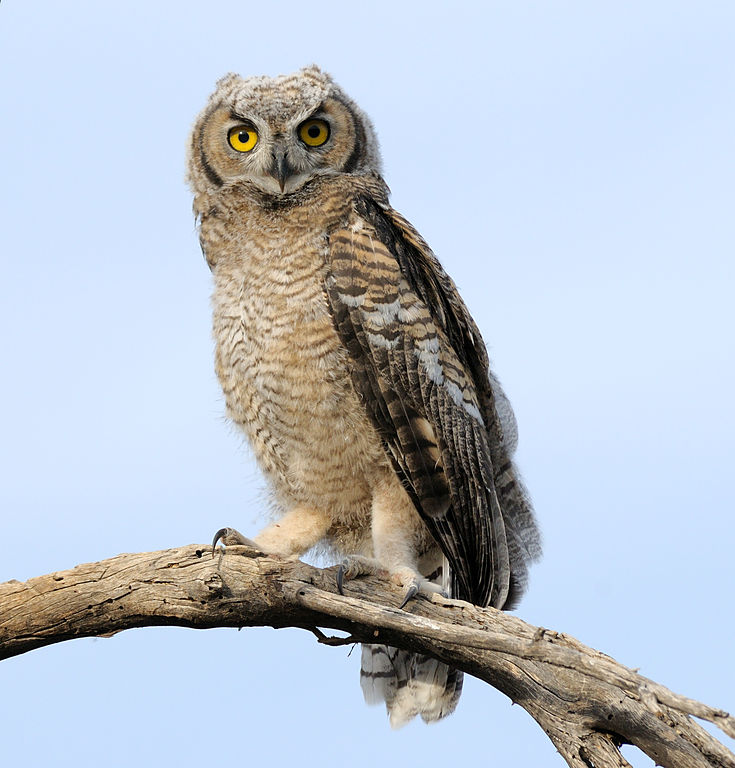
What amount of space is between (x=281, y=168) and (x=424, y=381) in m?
1.23

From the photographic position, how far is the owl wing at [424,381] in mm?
4270

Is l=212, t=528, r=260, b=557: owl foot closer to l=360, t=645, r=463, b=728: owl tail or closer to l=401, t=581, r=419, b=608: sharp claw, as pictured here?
l=401, t=581, r=419, b=608: sharp claw

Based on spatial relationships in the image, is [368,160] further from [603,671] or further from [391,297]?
[603,671]

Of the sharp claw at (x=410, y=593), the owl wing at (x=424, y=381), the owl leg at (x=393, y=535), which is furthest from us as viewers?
the owl wing at (x=424, y=381)

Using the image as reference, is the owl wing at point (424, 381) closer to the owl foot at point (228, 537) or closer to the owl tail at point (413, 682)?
the owl tail at point (413, 682)

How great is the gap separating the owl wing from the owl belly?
0.09 meters

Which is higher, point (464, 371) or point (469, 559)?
point (464, 371)

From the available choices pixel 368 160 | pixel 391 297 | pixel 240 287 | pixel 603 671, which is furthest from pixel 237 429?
pixel 603 671

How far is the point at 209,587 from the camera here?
12.5 ft

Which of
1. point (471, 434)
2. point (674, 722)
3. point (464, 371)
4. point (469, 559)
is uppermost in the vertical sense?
point (464, 371)

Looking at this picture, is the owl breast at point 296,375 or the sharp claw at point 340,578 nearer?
the sharp claw at point 340,578

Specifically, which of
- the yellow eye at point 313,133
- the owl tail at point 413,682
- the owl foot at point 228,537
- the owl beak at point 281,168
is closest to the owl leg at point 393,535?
the owl tail at point 413,682

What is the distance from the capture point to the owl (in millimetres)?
4305

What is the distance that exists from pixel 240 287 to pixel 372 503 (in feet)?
3.74
